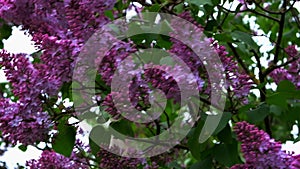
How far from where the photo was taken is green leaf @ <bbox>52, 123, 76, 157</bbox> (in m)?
1.55

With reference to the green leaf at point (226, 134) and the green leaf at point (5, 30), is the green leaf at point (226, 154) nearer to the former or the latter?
the green leaf at point (226, 134)

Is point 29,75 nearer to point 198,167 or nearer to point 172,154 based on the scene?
point 198,167

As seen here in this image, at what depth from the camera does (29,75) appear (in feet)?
4.74

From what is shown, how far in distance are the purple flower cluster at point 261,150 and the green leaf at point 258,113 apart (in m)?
0.23

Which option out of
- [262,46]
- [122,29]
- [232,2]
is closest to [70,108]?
[122,29]

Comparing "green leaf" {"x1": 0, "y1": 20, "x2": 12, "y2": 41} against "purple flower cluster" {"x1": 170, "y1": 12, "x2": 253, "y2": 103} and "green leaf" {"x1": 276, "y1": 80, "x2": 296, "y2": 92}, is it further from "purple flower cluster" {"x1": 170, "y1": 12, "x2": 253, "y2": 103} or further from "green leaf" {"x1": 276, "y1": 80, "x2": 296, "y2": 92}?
"green leaf" {"x1": 276, "y1": 80, "x2": 296, "y2": 92}

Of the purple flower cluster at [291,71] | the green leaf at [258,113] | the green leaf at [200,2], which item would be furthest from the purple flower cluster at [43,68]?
the purple flower cluster at [291,71]

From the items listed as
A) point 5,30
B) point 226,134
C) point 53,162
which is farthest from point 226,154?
point 5,30

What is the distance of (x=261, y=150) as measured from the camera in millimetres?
1324

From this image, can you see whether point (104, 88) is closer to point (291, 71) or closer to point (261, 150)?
point (261, 150)

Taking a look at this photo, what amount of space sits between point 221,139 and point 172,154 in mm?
364

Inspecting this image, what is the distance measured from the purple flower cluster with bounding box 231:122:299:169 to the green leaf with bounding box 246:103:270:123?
23 cm

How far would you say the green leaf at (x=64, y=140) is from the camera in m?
1.55

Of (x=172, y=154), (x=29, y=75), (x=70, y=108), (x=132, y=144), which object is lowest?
(x=172, y=154)
